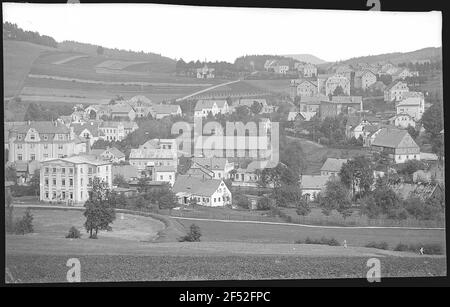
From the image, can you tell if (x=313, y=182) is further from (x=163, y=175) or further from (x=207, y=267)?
(x=163, y=175)

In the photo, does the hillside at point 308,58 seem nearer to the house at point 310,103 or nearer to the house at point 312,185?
the house at point 310,103

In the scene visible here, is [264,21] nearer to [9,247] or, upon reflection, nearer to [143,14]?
[143,14]

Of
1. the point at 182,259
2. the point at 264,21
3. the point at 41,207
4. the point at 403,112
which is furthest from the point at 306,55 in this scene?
the point at 41,207

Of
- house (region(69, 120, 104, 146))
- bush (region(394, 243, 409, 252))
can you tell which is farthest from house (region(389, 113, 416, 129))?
house (region(69, 120, 104, 146))

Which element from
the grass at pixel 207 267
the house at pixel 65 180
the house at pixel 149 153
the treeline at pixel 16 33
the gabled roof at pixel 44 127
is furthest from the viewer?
the house at pixel 149 153

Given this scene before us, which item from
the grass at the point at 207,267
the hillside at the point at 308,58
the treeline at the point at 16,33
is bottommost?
the grass at the point at 207,267

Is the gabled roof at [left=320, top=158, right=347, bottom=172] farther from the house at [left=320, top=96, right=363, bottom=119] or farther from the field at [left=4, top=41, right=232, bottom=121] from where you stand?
the field at [left=4, top=41, right=232, bottom=121]

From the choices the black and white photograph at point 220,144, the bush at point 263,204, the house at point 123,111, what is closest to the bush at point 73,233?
the black and white photograph at point 220,144
